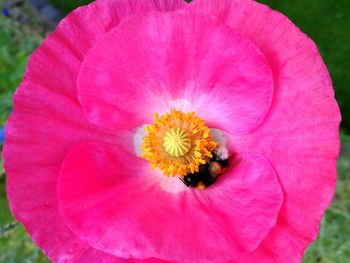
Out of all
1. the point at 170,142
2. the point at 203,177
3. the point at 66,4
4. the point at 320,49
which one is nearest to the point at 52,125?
the point at 170,142

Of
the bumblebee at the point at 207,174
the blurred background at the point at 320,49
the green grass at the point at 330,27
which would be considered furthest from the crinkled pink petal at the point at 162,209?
the green grass at the point at 330,27

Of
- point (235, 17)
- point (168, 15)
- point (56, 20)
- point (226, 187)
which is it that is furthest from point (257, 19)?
point (56, 20)

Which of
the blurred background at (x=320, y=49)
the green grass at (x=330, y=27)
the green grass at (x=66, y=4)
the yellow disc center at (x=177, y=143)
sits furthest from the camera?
the green grass at (x=66, y=4)

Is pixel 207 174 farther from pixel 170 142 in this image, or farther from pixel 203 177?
pixel 170 142

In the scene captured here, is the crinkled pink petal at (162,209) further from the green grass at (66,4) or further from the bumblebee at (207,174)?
the green grass at (66,4)

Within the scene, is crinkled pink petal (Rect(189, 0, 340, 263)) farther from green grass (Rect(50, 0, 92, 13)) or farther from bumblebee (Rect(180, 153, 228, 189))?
green grass (Rect(50, 0, 92, 13))
